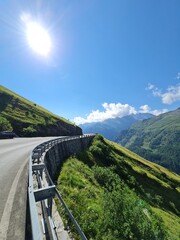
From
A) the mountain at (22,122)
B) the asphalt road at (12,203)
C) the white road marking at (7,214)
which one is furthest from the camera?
the mountain at (22,122)

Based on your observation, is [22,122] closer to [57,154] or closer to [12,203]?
[57,154]

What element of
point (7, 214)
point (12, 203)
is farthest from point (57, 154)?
point (7, 214)

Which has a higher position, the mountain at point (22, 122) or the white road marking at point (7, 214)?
the mountain at point (22, 122)

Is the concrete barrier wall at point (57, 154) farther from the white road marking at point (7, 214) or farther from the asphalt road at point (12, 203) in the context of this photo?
the white road marking at point (7, 214)

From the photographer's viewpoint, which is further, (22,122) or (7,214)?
(22,122)

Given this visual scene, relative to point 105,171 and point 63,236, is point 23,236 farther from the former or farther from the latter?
point 105,171

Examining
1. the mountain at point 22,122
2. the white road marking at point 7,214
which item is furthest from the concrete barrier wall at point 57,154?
the mountain at point 22,122

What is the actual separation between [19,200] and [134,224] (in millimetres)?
9667

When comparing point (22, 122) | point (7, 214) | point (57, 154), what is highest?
point (22, 122)

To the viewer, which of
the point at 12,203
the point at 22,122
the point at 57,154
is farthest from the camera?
the point at 22,122

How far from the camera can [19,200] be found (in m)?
9.78

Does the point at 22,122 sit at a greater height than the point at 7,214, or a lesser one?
greater

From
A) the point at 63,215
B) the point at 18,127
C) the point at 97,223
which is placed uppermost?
the point at 18,127

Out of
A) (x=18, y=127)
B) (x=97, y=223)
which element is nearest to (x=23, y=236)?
(x=97, y=223)
